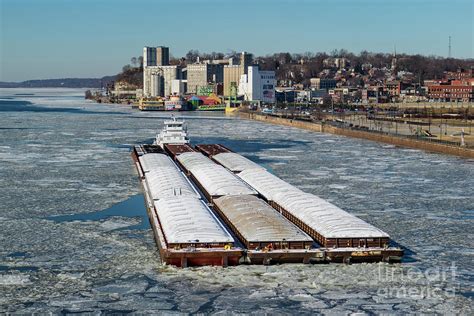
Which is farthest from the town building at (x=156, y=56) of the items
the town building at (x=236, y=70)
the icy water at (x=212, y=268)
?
the icy water at (x=212, y=268)

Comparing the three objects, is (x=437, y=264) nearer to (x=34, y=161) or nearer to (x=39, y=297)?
(x=39, y=297)

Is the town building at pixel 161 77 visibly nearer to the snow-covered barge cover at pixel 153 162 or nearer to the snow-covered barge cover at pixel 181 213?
the snow-covered barge cover at pixel 153 162

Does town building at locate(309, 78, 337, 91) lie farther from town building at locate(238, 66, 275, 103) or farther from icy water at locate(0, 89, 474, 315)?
icy water at locate(0, 89, 474, 315)

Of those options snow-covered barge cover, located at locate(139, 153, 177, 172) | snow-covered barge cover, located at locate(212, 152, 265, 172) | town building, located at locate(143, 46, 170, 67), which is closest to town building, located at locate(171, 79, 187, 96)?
town building, located at locate(143, 46, 170, 67)

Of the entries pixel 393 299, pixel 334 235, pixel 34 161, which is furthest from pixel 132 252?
pixel 34 161

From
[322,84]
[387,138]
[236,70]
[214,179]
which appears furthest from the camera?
[322,84]

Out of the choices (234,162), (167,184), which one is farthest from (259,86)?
(167,184)

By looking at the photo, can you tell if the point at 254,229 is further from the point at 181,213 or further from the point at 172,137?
the point at 172,137
